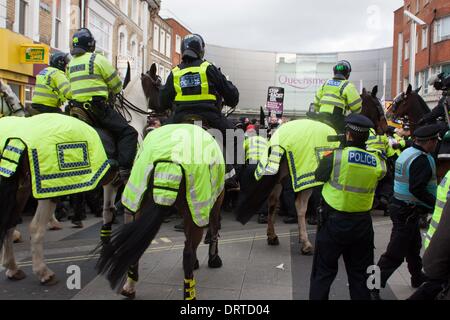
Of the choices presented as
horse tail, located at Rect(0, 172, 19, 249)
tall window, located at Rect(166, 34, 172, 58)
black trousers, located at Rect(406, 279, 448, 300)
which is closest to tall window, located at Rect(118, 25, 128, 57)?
tall window, located at Rect(166, 34, 172, 58)

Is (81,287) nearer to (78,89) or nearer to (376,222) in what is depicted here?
(78,89)

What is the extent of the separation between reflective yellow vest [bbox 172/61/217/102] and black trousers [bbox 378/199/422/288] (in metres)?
2.42

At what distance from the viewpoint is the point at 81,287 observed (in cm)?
444

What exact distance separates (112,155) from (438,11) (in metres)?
28.4

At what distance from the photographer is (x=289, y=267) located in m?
5.27

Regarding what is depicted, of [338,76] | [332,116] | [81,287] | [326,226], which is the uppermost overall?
[338,76]

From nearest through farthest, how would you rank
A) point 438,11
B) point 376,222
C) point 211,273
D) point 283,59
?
1. point 211,273
2. point 376,222
3. point 438,11
4. point 283,59

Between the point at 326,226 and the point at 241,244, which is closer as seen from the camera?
the point at 326,226

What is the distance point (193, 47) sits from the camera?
4.91m

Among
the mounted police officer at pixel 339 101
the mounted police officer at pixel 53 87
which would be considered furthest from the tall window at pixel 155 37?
the mounted police officer at pixel 339 101

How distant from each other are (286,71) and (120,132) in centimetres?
4405

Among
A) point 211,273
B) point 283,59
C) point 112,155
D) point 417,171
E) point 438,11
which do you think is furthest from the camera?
point 283,59
